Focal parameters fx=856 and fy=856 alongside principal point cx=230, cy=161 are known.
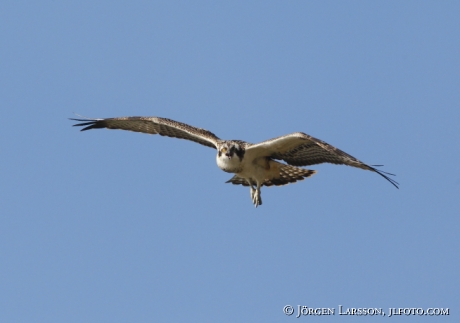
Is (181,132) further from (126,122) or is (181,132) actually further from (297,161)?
(297,161)

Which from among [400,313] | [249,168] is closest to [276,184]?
[249,168]

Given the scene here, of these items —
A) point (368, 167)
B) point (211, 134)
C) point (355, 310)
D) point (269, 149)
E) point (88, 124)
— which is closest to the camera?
point (368, 167)

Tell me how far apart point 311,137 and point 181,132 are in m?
4.11

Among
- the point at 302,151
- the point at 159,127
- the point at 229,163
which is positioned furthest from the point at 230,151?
the point at 159,127

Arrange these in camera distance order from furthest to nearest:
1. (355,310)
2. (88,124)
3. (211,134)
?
(88,124), (211,134), (355,310)

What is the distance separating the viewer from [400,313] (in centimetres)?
1530

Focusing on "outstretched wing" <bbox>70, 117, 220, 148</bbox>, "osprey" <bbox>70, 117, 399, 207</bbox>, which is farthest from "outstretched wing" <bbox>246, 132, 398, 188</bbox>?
"outstretched wing" <bbox>70, 117, 220, 148</bbox>

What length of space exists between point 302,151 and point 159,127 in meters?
3.92

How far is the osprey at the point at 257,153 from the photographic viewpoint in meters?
16.2

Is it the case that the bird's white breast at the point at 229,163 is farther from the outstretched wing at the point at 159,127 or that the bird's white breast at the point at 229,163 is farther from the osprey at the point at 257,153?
the outstretched wing at the point at 159,127

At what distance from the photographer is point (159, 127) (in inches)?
758

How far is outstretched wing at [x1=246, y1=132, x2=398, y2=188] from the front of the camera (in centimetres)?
1545

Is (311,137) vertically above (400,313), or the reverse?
(311,137)

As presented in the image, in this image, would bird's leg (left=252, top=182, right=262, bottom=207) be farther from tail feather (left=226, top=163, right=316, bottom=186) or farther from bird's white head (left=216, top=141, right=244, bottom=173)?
bird's white head (left=216, top=141, right=244, bottom=173)
